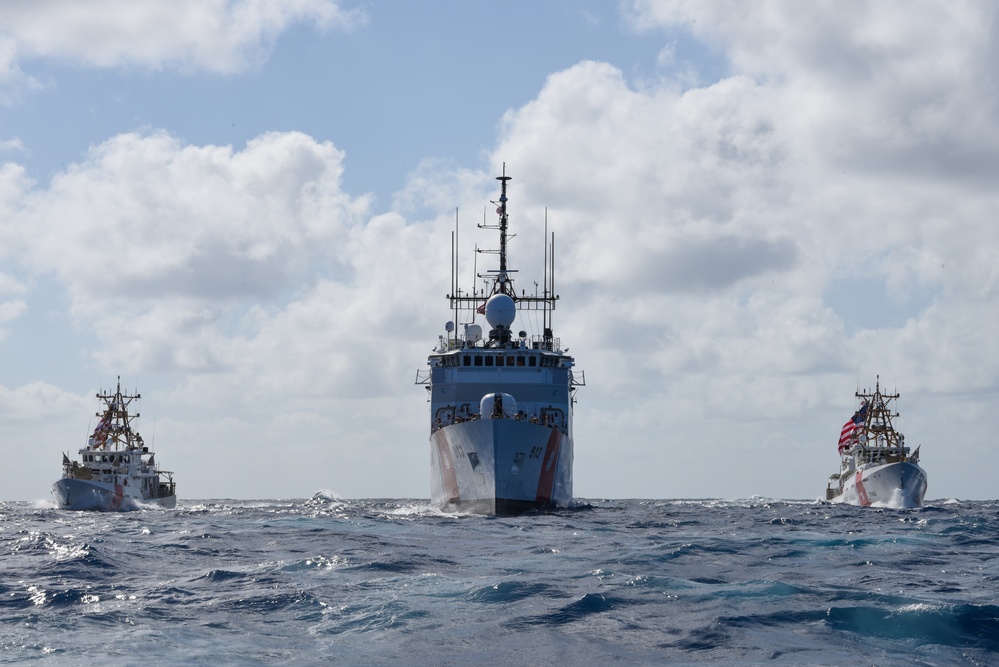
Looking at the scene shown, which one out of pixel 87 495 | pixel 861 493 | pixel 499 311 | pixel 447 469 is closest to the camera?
pixel 447 469

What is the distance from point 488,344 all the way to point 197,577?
123ft

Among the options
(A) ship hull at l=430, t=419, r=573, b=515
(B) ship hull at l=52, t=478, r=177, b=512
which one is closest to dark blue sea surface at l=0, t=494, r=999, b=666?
(A) ship hull at l=430, t=419, r=573, b=515

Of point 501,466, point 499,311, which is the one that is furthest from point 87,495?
point 501,466

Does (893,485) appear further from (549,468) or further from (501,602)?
(501,602)

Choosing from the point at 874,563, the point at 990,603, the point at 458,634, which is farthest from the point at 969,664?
the point at 874,563

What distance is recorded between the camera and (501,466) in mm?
46500

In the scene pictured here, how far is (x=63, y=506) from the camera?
7656 centimetres

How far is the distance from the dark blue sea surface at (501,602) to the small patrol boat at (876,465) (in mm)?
39940

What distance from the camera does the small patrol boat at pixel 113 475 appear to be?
3002 inches

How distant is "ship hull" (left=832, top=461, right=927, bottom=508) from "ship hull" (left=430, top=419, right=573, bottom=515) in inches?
1067

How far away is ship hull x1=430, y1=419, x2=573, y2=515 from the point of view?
4638 centimetres

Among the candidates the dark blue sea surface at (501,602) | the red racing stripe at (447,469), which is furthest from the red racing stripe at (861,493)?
the dark blue sea surface at (501,602)

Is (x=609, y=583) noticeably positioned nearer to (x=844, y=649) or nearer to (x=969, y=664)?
(x=844, y=649)

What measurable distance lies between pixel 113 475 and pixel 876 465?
2165 inches
